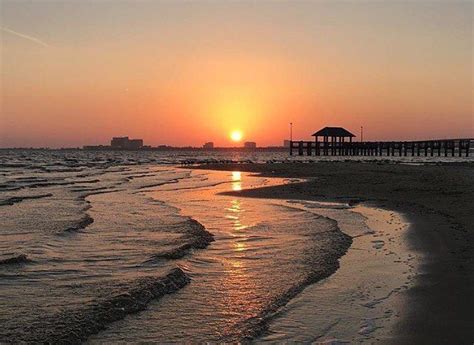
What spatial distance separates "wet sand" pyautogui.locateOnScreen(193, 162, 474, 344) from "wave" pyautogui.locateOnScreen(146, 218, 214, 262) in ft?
14.5

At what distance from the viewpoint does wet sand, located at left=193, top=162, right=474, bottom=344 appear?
582 cm

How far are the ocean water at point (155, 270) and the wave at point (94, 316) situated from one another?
1 cm

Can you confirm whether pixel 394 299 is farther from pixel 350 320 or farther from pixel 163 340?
pixel 163 340

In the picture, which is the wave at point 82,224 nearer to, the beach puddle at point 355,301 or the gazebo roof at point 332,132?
the beach puddle at point 355,301

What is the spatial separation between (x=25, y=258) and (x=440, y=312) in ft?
23.7

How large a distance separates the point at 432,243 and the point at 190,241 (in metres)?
5.17

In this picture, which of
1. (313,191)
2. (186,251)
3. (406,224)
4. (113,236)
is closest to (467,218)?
(406,224)

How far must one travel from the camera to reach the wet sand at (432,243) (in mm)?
5820

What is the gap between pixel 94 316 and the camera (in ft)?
20.8

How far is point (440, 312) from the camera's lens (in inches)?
249

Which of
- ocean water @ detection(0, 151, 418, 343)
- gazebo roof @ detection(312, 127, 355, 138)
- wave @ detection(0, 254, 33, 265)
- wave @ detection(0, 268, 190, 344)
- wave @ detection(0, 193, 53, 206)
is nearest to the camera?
wave @ detection(0, 268, 190, 344)

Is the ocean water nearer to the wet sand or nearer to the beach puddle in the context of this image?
the beach puddle

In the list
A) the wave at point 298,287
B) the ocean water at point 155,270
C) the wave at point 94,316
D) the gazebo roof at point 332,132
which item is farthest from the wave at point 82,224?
the gazebo roof at point 332,132

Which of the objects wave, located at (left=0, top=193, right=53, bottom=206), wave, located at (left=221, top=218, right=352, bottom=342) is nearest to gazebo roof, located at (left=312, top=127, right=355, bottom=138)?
wave, located at (left=0, top=193, right=53, bottom=206)
